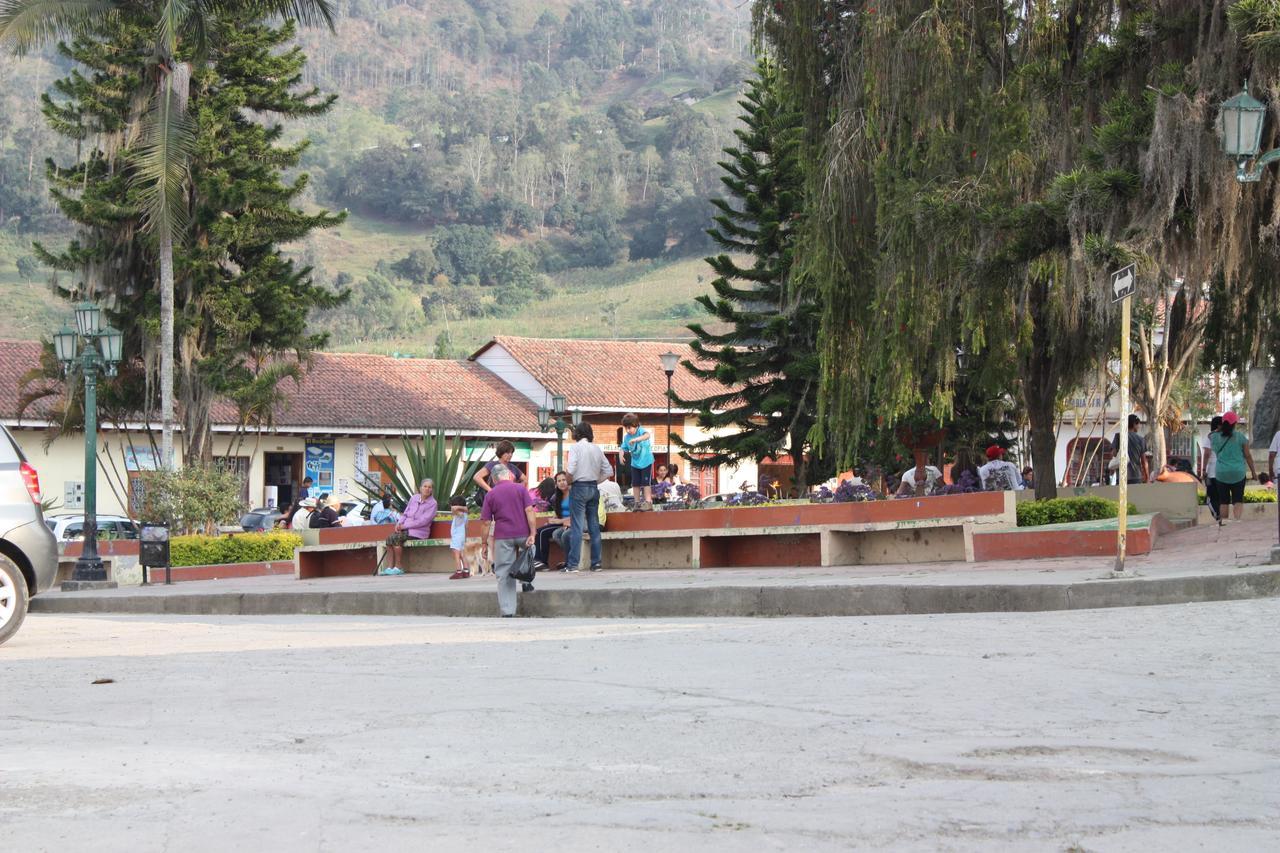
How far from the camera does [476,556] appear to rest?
21547 millimetres

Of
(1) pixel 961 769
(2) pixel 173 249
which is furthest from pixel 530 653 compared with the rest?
(2) pixel 173 249

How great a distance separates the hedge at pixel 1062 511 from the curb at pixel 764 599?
180 inches

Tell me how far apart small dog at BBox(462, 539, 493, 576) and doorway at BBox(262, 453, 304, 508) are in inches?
1125

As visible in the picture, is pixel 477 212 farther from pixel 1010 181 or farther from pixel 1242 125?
pixel 1242 125

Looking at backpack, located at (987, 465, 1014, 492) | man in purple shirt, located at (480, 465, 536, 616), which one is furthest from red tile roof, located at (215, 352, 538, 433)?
man in purple shirt, located at (480, 465, 536, 616)

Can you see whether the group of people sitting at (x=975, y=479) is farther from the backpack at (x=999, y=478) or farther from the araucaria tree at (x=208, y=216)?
the araucaria tree at (x=208, y=216)

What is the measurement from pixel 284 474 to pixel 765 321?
20505 millimetres

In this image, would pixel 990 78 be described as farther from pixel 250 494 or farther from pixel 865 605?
pixel 250 494

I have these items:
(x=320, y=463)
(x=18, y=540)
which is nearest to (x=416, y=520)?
(x=18, y=540)

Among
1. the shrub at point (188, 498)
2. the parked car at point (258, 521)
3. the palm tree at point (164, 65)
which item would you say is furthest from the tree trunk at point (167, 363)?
the parked car at point (258, 521)

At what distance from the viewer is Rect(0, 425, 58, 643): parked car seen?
38.3 ft

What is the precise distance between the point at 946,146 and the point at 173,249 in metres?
18.7

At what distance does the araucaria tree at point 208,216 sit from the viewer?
3272cm

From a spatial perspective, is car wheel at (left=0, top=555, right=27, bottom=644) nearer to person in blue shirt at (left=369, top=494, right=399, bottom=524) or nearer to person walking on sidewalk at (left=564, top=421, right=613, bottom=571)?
person walking on sidewalk at (left=564, top=421, right=613, bottom=571)
